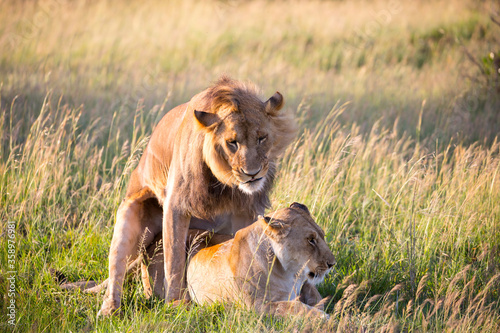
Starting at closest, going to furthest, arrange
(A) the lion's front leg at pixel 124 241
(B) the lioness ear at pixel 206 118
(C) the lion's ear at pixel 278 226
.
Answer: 1. (C) the lion's ear at pixel 278 226
2. (B) the lioness ear at pixel 206 118
3. (A) the lion's front leg at pixel 124 241

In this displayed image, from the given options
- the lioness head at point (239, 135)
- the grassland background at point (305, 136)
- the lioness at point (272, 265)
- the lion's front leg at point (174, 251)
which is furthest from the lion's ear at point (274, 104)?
the grassland background at point (305, 136)

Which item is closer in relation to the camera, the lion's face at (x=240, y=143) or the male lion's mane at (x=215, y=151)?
the lion's face at (x=240, y=143)

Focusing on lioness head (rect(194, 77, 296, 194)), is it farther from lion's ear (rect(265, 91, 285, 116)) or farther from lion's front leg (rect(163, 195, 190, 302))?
lion's front leg (rect(163, 195, 190, 302))

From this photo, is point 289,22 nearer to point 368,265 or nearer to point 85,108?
point 85,108

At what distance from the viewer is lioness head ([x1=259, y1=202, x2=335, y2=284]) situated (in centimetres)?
345

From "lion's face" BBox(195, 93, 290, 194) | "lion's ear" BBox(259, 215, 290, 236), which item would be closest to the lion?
"lion's face" BBox(195, 93, 290, 194)

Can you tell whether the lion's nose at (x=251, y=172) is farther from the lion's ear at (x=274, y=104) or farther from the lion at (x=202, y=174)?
the lion's ear at (x=274, y=104)

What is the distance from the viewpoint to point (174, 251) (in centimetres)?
381

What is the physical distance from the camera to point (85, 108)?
7680mm

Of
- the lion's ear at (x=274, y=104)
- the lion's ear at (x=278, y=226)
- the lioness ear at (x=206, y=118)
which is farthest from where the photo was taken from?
the lion's ear at (x=274, y=104)

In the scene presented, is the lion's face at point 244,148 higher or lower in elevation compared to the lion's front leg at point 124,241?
higher

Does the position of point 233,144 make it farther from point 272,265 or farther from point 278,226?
point 272,265

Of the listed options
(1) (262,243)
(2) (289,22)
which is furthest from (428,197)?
(2) (289,22)

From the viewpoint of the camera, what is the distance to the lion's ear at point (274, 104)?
3701 mm
